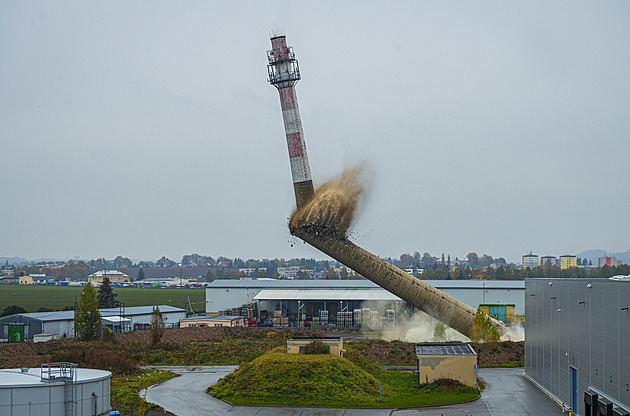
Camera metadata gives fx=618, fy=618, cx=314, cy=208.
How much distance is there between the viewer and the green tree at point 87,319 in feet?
171

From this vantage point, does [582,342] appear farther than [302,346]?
No

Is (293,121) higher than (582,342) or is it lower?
higher

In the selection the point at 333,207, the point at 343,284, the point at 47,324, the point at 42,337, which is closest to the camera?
the point at 333,207

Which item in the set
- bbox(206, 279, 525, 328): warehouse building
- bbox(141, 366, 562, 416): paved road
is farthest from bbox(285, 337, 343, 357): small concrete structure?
bbox(206, 279, 525, 328): warehouse building

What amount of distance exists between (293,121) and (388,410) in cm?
1834

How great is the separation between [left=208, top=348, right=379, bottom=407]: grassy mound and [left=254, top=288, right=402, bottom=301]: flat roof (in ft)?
122

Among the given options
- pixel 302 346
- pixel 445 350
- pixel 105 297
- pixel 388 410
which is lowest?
pixel 105 297

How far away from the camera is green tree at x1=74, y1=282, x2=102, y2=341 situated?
5197 centimetres

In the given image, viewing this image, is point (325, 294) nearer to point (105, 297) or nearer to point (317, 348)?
point (105, 297)

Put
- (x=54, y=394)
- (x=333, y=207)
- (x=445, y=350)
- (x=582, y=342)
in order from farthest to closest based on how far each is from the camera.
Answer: (x=333, y=207) < (x=445, y=350) < (x=582, y=342) < (x=54, y=394)

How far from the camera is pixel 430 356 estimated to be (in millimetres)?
33281

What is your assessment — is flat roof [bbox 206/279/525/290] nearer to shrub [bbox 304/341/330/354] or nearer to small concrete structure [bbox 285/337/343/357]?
small concrete structure [bbox 285/337/343/357]

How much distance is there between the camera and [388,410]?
2828 centimetres

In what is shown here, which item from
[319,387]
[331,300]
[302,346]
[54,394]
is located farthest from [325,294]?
[54,394]
